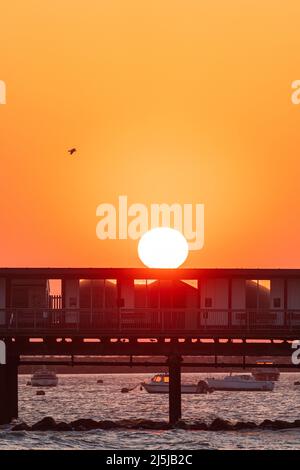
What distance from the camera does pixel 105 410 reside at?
138125 millimetres

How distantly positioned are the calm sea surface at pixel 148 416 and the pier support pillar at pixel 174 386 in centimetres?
150

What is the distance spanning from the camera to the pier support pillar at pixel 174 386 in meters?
90.2

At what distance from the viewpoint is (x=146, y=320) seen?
8869 centimetres

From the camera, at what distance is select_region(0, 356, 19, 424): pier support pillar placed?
89.6 m

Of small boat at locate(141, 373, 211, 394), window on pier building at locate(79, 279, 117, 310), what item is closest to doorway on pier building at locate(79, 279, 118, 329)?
window on pier building at locate(79, 279, 117, 310)

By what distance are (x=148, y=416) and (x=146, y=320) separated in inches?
1477

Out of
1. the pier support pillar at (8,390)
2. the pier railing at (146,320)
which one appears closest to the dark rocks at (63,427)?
the pier support pillar at (8,390)

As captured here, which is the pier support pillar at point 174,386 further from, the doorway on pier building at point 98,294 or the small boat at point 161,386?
the small boat at point 161,386

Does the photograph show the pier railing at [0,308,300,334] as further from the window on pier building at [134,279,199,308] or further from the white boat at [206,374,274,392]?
the white boat at [206,374,274,392]

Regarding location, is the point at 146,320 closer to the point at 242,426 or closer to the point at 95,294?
the point at 95,294

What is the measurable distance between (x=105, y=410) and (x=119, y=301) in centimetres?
4885

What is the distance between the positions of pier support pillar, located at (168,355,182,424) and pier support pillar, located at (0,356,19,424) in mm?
10608
